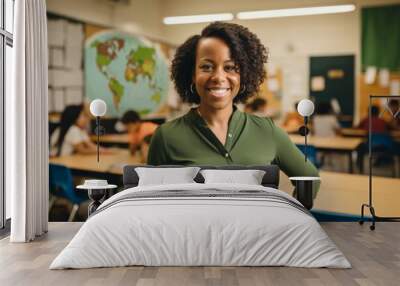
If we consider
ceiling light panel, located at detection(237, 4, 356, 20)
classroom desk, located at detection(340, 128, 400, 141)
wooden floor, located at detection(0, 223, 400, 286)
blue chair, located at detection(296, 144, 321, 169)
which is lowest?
wooden floor, located at detection(0, 223, 400, 286)

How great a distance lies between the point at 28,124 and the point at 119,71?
147 cm

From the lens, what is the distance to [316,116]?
6.12 metres

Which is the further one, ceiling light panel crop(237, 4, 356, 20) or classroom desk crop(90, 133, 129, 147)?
classroom desk crop(90, 133, 129, 147)

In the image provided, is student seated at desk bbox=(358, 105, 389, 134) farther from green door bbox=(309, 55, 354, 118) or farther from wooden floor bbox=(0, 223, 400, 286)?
wooden floor bbox=(0, 223, 400, 286)

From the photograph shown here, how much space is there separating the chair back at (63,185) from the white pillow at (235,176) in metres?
1.47

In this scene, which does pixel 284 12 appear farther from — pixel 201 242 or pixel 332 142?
pixel 201 242

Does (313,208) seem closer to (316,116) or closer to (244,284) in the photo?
(316,116)

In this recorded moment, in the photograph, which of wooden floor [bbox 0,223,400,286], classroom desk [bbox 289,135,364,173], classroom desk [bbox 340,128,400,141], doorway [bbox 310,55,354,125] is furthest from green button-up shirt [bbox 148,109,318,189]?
wooden floor [bbox 0,223,400,286]

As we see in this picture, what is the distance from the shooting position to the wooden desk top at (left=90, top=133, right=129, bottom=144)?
6.17 metres

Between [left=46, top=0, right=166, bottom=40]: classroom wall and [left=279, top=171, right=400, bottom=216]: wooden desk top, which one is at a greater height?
[left=46, top=0, right=166, bottom=40]: classroom wall

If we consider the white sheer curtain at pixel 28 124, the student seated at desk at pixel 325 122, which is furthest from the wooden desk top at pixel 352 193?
the white sheer curtain at pixel 28 124

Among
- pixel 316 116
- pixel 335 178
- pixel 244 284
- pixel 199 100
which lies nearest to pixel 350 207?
pixel 335 178

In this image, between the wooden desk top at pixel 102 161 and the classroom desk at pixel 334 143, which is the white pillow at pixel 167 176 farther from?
the classroom desk at pixel 334 143

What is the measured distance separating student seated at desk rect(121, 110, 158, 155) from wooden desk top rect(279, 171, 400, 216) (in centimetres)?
151
